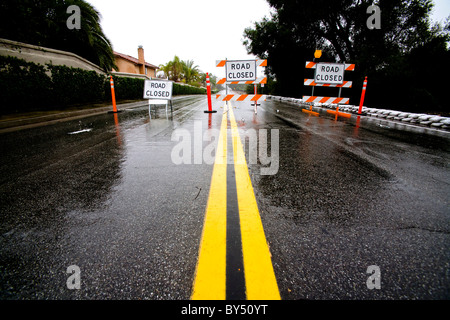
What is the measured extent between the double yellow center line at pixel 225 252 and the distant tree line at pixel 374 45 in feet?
44.7

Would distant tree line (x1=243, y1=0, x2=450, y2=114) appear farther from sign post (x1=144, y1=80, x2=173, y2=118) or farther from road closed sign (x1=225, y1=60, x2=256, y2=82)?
sign post (x1=144, y1=80, x2=173, y2=118)

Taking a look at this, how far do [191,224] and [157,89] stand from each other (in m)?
7.91

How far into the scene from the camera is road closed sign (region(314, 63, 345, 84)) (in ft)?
27.0

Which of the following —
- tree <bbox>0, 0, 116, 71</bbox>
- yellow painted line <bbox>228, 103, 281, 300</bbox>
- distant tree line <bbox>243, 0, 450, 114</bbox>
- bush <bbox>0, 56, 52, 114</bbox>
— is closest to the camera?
yellow painted line <bbox>228, 103, 281, 300</bbox>

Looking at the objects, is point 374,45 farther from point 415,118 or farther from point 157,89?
point 157,89

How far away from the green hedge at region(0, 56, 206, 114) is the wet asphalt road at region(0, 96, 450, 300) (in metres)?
6.01

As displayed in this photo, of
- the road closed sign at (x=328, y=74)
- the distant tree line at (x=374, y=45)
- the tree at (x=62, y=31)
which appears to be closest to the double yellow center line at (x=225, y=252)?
the road closed sign at (x=328, y=74)

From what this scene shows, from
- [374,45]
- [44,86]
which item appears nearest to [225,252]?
[44,86]

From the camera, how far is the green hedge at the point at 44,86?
6.90 meters

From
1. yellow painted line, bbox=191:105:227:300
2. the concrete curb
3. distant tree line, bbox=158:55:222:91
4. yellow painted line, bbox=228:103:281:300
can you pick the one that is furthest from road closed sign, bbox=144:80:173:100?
distant tree line, bbox=158:55:222:91

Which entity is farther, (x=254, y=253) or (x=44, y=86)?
(x=44, y=86)

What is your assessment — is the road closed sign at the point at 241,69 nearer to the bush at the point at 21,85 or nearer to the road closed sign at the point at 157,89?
the road closed sign at the point at 157,89

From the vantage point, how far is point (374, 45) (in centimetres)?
1504

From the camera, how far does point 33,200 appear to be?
6.32 ft
